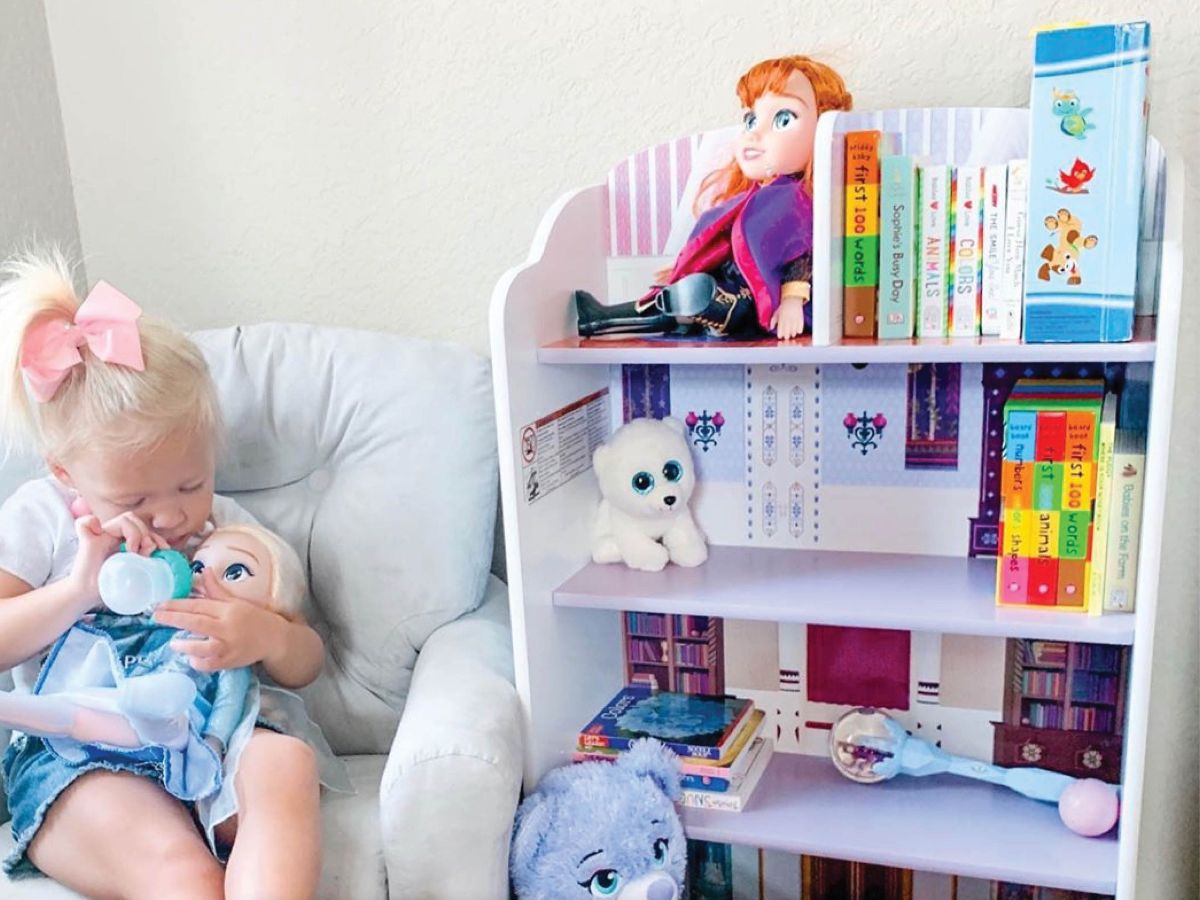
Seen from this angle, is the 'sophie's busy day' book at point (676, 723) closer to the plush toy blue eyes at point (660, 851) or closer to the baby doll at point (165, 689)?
the plush toy blue eyes at point (660, 851)

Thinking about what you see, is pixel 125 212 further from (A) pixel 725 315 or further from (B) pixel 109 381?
(A) pixel 725 315

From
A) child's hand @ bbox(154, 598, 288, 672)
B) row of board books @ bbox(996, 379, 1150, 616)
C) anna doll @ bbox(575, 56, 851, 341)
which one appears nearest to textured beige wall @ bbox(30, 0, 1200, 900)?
anna doll @ bbox(575, 56, 851, 341)

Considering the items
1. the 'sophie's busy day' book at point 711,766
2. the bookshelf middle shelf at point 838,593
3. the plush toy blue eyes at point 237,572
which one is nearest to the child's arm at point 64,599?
Answer: the plush toy blue eyes at point 237,572

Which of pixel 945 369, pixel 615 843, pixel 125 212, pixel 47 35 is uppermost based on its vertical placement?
pixel 47 35

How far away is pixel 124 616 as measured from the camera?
1345mm

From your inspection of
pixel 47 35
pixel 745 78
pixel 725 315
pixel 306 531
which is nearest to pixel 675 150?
pixel 745 78

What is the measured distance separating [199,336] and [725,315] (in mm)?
729

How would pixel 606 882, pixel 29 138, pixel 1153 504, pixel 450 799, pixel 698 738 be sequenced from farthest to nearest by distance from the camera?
pixel 29 138 → pixel 698 738 → pixel 606 882 → pixel 450 799 → pixel 1153 504

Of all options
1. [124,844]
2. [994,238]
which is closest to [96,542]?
[124,844]

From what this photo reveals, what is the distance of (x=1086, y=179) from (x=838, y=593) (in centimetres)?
50

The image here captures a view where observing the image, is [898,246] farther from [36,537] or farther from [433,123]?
[36,537]

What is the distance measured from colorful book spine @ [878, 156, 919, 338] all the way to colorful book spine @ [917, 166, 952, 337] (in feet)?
0.04

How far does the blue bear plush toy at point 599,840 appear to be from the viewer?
1.32 m

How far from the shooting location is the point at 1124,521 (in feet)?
3.98
